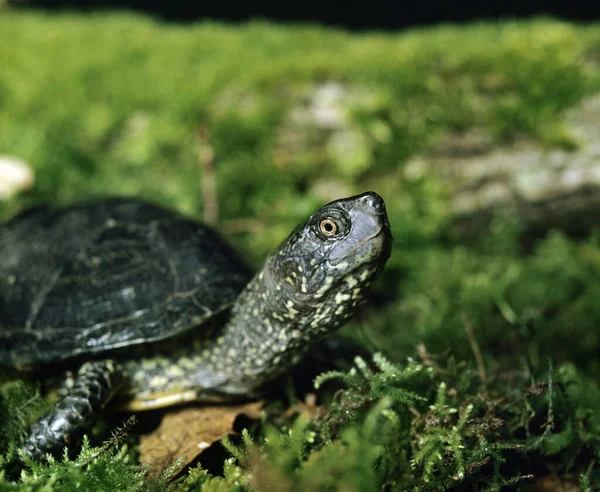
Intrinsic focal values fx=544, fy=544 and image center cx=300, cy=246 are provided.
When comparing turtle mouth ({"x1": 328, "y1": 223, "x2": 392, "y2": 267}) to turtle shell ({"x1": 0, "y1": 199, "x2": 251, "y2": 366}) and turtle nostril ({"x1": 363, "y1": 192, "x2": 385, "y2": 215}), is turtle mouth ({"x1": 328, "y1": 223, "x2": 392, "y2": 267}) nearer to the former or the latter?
turtle nostril ({"x1": 363, "y1": 192, "x2": 385, "y2": 215})

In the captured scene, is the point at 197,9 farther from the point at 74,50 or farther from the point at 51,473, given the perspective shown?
the point at 51,473

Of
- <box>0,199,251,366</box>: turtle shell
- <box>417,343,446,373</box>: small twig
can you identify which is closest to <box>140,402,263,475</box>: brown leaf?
<box>0,199,251,366</box>: turtle shell

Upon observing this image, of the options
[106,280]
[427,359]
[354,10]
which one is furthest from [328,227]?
[354,10]

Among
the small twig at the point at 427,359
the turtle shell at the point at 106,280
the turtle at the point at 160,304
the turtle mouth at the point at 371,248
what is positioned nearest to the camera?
the turtle mouth at the point at 371,248

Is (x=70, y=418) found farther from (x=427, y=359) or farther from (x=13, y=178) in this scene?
(x=13, y=178)

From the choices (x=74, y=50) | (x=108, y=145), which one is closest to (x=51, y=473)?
(x=108, y=145)

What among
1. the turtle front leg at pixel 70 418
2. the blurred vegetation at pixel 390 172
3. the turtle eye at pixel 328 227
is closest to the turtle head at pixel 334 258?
the turtle eye at pixel 328 227

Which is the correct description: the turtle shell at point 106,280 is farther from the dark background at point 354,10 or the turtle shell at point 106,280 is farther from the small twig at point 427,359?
the dark background at point 354,10
